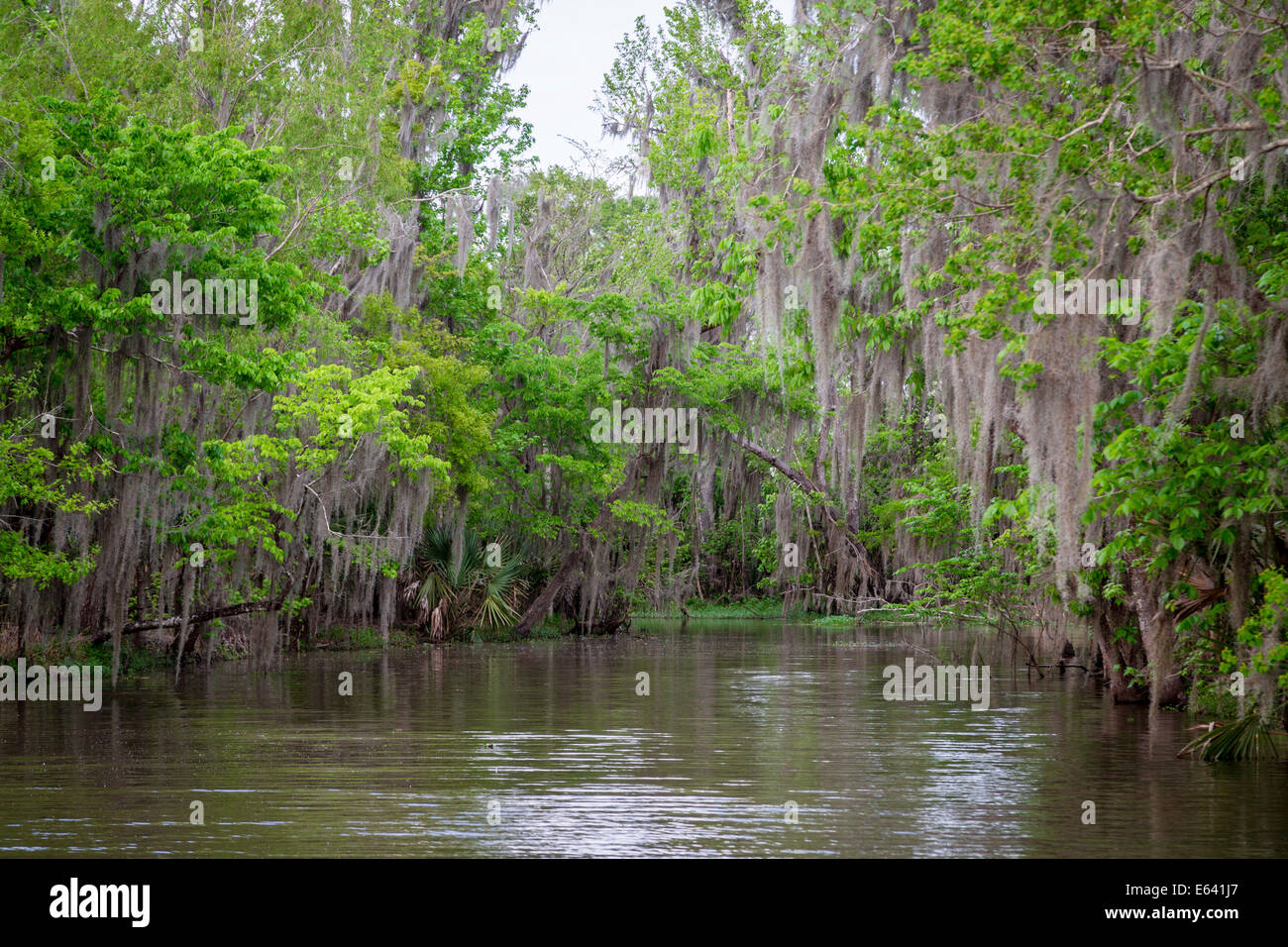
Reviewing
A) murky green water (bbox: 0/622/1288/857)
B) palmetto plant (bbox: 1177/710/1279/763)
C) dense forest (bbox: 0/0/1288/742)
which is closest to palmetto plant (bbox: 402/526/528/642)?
dense forest (bbox: 0/0/1288/742)

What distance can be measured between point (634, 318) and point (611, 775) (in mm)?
21333

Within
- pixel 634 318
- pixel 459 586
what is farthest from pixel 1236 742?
pixel 459 586

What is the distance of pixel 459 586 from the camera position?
1308 inches

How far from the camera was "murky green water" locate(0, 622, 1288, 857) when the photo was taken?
9078mm

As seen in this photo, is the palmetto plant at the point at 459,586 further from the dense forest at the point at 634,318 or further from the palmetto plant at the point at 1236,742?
the palmetto plant at the point at 1236,742

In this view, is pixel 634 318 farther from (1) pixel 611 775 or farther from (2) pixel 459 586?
(1) pixel 611 775

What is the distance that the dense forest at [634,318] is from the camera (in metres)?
10.9

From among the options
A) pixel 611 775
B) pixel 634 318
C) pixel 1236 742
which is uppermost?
pixel 634 318

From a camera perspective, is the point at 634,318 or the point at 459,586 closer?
the point at 634,318

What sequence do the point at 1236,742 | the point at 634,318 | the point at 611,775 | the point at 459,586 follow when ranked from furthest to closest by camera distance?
1. the point at 459,586
2. the point at 634,318
3. the point at 1236,742
4. the point at 611,775

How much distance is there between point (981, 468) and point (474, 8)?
26545 mm

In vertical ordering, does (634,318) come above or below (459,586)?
above

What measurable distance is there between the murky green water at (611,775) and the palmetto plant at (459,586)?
34.5 ft

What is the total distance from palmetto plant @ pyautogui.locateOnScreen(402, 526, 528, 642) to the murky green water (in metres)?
10.5
